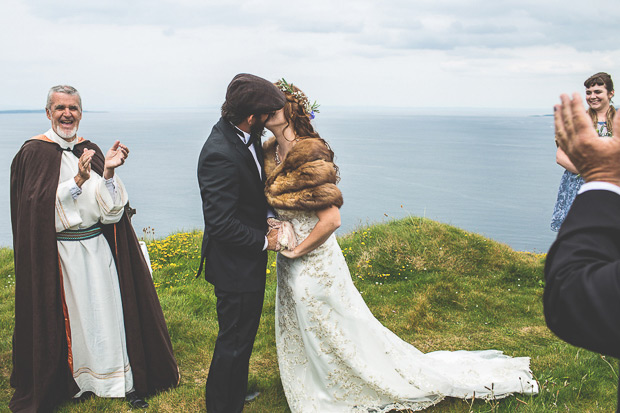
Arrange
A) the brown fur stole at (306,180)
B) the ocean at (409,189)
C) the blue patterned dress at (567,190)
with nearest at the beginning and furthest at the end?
1. the brown fur stole at (306,180)
2. the blue patterned dress at (567,190)
3. the ocean at (409,189)

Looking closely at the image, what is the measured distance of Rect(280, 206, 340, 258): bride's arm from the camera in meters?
3.88

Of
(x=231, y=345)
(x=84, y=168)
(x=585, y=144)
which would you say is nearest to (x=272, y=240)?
(x=231, y=345)

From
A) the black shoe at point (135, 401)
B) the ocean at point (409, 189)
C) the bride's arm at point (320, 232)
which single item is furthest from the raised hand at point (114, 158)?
the ocean at point (409, 189)

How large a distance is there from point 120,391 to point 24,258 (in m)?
1.42

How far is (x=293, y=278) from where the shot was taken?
412cm

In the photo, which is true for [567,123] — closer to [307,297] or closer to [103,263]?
[307,297]

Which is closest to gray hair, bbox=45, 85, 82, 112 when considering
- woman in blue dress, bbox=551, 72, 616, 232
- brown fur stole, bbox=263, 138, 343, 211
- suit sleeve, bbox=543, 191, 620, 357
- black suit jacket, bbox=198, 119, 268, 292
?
black suit jacket, bbox=198, 119, 268, 292

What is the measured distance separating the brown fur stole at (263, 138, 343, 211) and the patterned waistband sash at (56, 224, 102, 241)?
1.67m

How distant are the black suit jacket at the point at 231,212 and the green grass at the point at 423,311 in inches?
54.6

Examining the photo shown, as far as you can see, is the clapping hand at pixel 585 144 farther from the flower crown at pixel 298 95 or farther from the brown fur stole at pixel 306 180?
the flower crown at pixel 298 95

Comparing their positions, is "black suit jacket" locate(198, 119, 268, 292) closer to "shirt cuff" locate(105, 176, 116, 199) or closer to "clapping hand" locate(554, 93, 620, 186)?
"shirt cuff" locate(105, 176, 116, 199)

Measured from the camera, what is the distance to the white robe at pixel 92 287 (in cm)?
423

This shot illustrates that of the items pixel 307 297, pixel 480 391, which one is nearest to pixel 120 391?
pixel 307 297

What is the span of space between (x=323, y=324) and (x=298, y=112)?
170cm
